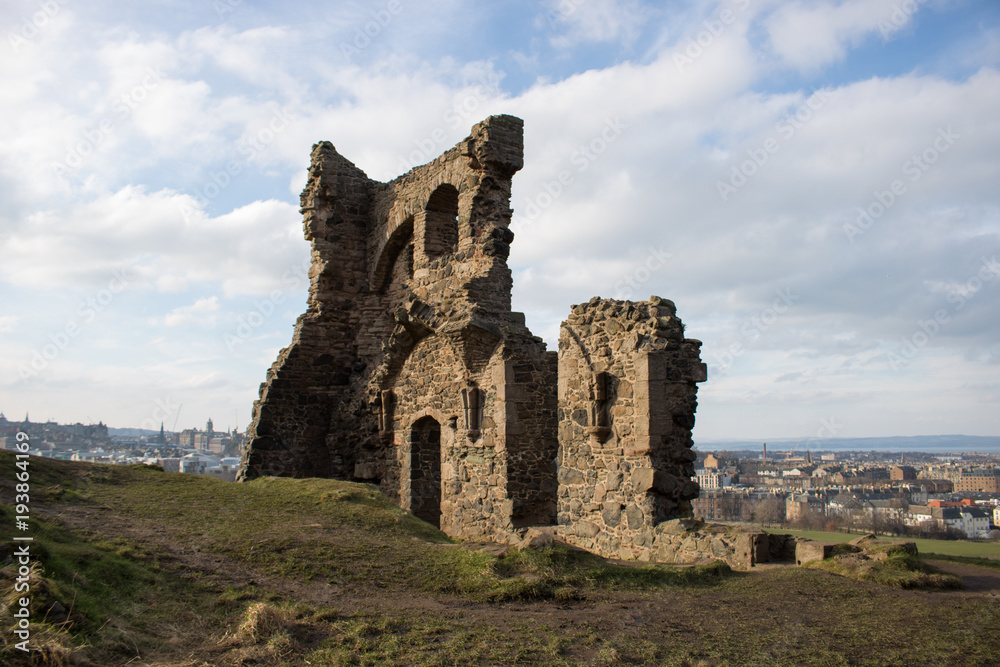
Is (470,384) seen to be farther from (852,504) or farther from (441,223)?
(852,504)

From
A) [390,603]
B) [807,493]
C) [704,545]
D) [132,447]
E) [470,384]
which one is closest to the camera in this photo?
[390,603]

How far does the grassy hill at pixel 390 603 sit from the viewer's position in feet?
14.1

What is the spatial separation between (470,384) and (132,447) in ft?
98.2

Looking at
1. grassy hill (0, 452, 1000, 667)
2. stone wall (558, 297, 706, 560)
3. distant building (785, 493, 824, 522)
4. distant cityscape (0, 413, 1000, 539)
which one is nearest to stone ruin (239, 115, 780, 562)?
stone wall (558, 297, 706, 560)

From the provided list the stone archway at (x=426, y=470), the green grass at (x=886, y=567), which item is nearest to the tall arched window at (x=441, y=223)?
the stone archway at (x=426, y=470)

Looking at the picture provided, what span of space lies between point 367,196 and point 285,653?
1544 cm

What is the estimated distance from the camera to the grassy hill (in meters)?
4.29

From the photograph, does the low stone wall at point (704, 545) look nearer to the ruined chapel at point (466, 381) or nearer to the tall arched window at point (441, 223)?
the ruined chapel at point (466, 381)

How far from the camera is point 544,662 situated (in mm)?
4234

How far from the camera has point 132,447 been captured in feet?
119

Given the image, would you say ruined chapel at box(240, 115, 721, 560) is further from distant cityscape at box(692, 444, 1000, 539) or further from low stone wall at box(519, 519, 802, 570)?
distant cityscape at box(692, 444, 1000, 539)

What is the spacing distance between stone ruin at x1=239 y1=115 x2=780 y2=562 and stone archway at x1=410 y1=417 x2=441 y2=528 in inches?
1.1

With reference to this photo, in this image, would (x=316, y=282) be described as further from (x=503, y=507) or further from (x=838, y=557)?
(x=838, y=557)

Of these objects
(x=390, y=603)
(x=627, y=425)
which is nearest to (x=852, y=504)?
(x=627, y=425)
